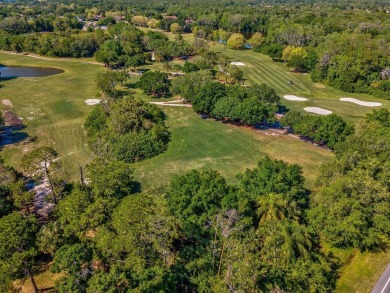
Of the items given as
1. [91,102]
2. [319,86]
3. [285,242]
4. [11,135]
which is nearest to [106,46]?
[91,102]

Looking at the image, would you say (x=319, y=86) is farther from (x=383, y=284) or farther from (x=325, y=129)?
(x=383, y=284)

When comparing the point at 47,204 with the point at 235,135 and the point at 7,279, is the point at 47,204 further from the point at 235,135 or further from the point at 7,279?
the point at 235,135

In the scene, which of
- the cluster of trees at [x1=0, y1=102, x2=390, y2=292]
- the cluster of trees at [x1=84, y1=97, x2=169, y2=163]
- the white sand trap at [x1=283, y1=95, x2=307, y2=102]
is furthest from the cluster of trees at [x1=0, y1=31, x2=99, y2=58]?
the cluster of trees at [x1=0, y1=102, x2=390, y2=292]

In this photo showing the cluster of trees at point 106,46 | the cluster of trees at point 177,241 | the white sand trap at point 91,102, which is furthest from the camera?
the cluster of trees at point 106,46

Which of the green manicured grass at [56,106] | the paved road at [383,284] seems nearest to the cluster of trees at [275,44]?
the green manicured grass at [56,106]

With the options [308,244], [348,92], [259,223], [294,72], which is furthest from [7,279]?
[294,72]

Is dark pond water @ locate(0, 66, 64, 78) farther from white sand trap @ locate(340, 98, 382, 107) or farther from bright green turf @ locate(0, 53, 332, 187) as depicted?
white sand trap @ locate(340, 98, 382, 107)

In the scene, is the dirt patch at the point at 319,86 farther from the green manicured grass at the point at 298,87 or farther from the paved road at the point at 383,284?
the paved road at the point at 383,284
